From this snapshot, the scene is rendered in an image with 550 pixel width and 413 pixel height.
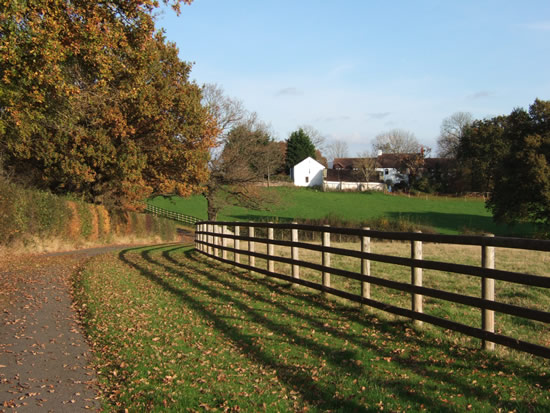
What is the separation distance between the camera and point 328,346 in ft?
22.0

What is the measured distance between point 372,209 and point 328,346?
2686 inches

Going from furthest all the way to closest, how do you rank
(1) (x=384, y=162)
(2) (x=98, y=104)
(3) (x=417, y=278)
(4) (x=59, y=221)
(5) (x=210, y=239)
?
(1) (x=384, y=162)
(4) (x=59, y=221)
(5) (x=210, y=239)
(2) (x=98, y=104)
(3) (x=417, y=278)

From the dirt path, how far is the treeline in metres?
8.37

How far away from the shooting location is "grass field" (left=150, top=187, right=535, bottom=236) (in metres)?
61.4

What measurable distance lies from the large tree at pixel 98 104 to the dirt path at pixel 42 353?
4860mm

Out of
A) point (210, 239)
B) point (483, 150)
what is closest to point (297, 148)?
point (483, 150)

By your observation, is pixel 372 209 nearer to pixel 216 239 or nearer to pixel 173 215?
pixel 173 215

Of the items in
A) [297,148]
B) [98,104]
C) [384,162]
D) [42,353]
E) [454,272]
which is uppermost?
[297,148]

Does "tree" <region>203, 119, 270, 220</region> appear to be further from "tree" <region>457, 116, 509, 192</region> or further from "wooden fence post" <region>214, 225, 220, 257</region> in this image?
"tree" <region>457, 116, 509, 192</region>

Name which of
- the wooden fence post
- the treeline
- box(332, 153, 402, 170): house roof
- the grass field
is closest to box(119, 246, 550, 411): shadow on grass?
the wooden fence post

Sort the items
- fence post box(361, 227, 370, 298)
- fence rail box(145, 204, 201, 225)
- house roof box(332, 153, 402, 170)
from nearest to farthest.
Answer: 1. fence post box(361, 227, 370, 298)
2. fence rail box(145, 204, 201, 225)
3. house roof box(332, 153, 402, 170)

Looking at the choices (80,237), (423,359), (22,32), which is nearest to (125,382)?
(423,359)

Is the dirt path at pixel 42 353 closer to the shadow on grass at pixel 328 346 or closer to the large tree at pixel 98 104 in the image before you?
the shadow on grass at pixel 328 346

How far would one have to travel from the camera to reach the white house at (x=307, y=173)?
111 meters
